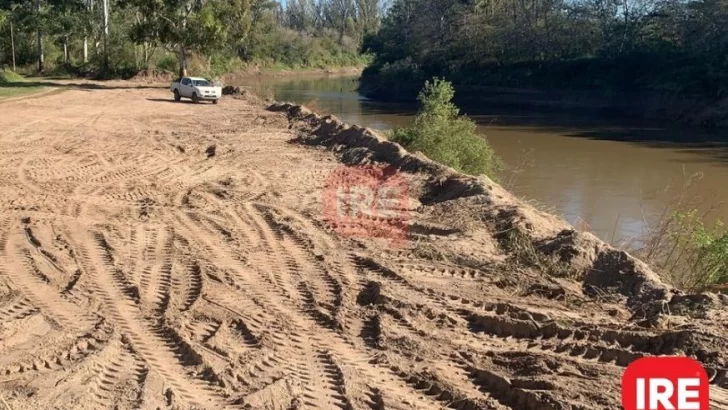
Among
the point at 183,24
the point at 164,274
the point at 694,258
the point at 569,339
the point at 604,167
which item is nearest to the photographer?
the point at 569,339

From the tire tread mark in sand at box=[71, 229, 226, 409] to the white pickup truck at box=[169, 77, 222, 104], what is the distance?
28354 mm

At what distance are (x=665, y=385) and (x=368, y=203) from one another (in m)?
8.05

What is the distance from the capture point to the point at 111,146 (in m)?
20.3

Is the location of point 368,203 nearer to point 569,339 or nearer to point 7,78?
point 569,339

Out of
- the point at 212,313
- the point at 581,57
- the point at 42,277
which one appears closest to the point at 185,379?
the point at 212,313

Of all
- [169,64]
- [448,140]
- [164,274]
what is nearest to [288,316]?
[164,274]

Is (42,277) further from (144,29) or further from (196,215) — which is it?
(144,29)

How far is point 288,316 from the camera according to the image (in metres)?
7.55

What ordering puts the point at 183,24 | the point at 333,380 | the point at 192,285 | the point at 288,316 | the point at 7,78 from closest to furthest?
the point at 333,380
the point at 288,316
the point at 192,285
the point at 183,24
the point at 7,78

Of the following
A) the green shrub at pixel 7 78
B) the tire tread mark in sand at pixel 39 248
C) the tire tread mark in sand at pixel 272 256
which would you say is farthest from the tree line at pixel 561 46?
the tire tread mark in sand at pixel 39 248

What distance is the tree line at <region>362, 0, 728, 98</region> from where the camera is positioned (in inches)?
1863

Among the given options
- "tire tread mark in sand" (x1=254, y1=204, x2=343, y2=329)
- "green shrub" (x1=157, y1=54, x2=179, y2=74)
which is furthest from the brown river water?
"green shrub" (x1=157, y1=54, x2=179, y2=74)

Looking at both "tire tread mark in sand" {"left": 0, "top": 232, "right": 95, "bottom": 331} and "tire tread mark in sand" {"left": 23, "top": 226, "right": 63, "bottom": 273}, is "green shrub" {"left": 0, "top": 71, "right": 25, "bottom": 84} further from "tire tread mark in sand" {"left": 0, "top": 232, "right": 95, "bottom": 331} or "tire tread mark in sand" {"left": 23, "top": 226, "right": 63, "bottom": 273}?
"tire tread mark in sand" {"left": 0, "top": 232, "right": 95, "bottom": 331}

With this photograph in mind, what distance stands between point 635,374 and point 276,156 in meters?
14.0
